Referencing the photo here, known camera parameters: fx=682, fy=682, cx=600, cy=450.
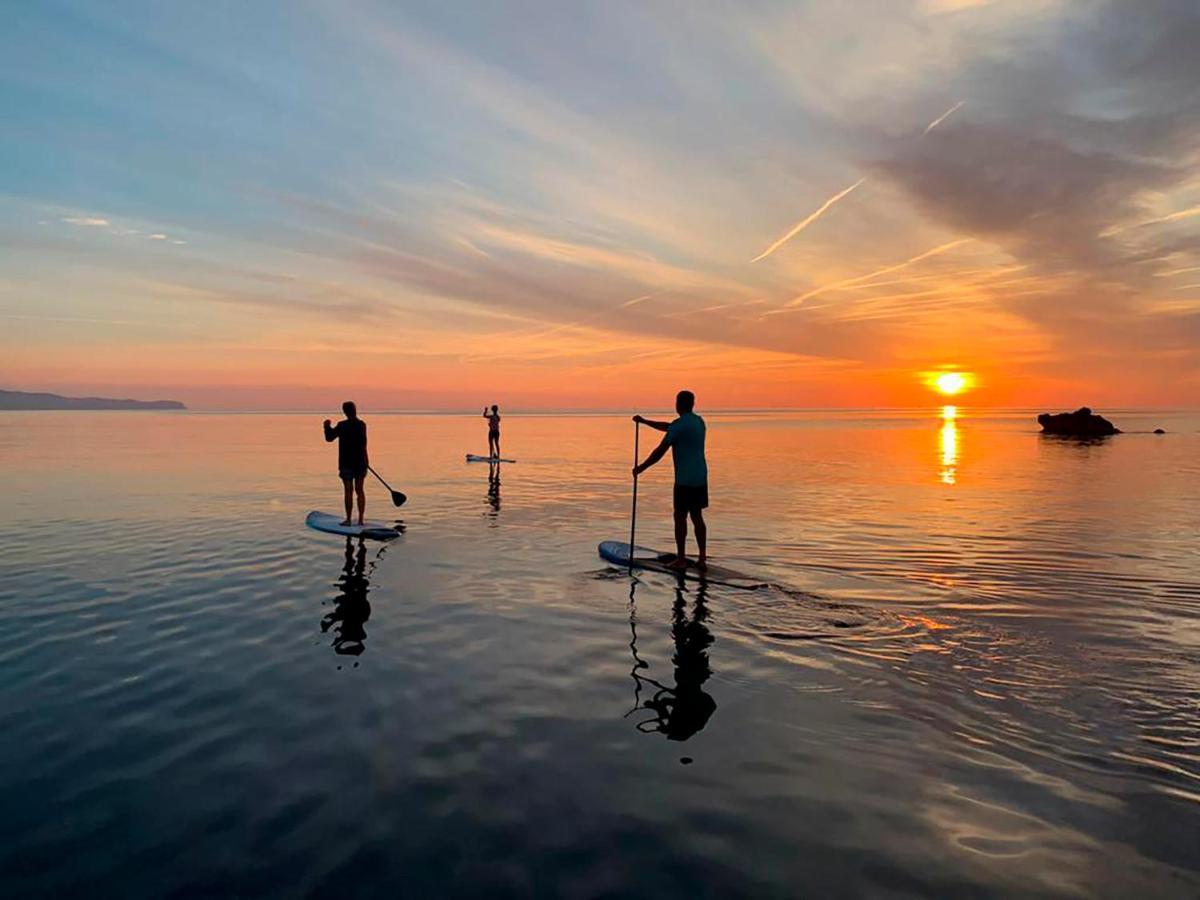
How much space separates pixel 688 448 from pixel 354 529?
30.9ft

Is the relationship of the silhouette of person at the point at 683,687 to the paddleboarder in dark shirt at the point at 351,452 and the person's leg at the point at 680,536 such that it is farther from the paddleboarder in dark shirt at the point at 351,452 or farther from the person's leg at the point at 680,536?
the paddleboarder in dark shirt at the point at 351,452

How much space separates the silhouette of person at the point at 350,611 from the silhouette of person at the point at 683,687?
401cm

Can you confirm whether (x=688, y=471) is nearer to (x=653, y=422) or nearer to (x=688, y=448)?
(x=688, y=448)

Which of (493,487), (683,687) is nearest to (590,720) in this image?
(683,687)

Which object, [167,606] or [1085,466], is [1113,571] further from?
[1085,466]

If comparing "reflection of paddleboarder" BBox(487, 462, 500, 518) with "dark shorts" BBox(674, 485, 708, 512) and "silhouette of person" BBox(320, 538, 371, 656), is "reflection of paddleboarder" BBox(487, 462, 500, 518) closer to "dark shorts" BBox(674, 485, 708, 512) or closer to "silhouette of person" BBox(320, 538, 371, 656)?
"silhouette of person" BBox(320, 538, 371, 656)

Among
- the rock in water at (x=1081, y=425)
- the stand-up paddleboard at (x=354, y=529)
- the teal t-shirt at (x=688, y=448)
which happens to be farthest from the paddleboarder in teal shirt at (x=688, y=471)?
the rock in water at (x=1081, y=425)

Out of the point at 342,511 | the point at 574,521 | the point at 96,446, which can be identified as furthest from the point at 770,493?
the point at 96,446

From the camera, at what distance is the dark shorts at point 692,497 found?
1410 cm

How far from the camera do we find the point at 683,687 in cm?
818

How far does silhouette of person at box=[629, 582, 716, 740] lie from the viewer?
7.15m

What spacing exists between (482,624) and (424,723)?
138 inches

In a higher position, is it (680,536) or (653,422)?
(653,422)

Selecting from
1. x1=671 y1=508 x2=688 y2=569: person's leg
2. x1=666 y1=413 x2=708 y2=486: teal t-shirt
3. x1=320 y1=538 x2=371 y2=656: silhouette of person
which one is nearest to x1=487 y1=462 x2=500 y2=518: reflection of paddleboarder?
x1=320 y1=538 x2=371 y2=656: silhouette of person
